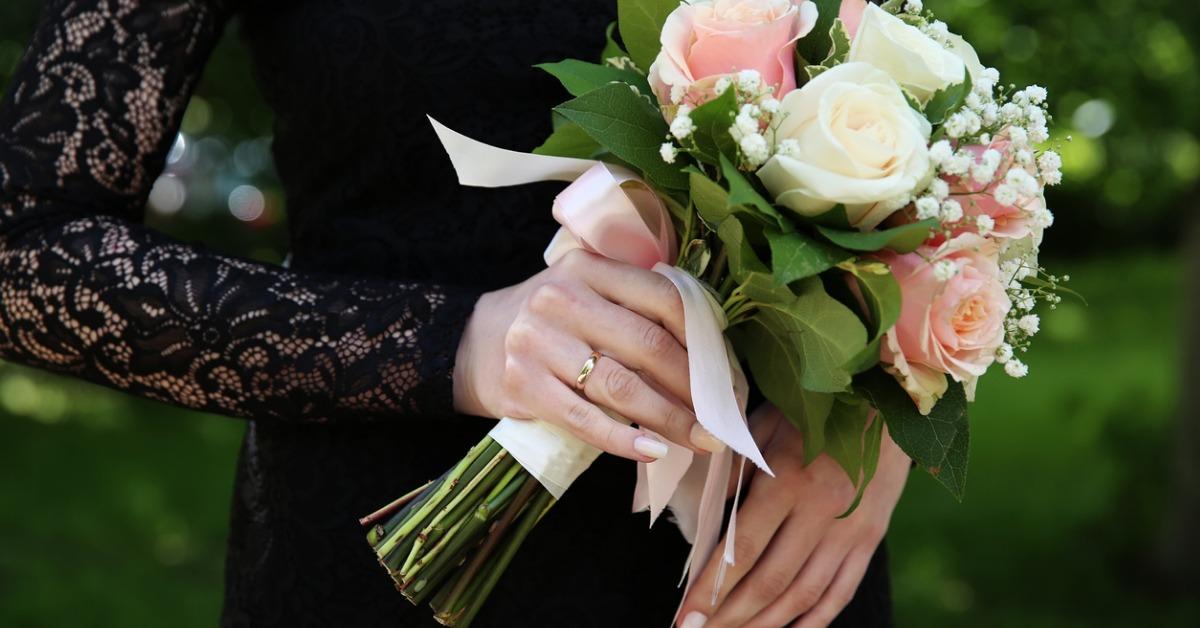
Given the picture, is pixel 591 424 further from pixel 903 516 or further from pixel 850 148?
pixel 903 516

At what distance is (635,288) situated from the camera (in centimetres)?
135

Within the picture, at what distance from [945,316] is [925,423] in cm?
14

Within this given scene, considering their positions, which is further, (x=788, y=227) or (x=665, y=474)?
(x=665, y=474)

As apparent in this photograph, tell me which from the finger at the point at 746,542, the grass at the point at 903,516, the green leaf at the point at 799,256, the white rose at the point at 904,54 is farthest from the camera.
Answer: the grass at the point at 903,516

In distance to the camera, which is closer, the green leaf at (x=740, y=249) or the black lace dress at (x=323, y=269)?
the green leaf at (x=740, y=249)

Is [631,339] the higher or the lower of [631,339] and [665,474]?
the higher

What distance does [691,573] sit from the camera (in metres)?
1.53

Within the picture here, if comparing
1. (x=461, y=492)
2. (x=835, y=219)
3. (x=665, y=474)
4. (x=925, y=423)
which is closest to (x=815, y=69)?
(x=835, y=219)

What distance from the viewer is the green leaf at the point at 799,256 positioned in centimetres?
117

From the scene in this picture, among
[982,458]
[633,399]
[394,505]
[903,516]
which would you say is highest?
[633,399]

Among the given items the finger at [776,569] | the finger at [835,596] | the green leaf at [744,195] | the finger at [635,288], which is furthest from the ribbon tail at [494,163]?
the finger at [835,596]

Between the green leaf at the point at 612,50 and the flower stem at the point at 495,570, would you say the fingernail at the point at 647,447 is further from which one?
the green leaf at the point at 612,50

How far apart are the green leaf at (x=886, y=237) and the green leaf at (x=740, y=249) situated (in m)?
0.07

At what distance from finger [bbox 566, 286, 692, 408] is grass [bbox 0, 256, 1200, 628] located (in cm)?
452
